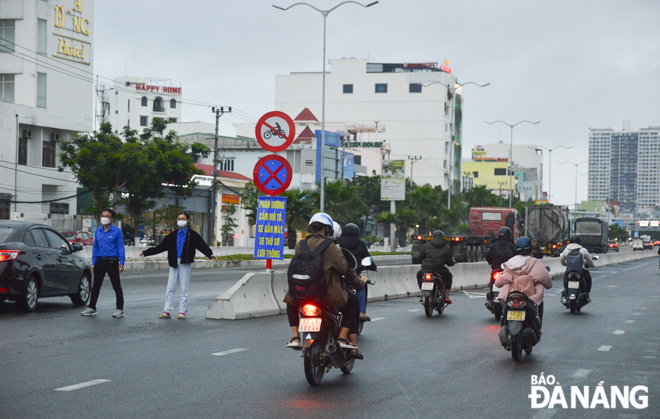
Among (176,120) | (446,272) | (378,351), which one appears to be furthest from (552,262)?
(176,120)

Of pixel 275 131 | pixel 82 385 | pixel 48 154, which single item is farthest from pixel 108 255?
pixel 48 154

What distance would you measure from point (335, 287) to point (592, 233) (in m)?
70.4

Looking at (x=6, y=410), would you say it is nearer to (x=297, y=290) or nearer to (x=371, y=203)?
(x=297, y=290)

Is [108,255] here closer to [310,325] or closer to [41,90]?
[310,325]

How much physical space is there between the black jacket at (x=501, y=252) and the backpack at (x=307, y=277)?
794cm

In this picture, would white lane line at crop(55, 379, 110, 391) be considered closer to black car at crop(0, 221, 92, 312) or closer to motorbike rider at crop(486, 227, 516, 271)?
black car at crop(0, 221, 92, 312)

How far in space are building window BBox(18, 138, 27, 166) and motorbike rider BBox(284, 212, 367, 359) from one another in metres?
46.9

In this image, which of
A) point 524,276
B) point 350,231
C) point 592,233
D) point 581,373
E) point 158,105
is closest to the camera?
point 581,373

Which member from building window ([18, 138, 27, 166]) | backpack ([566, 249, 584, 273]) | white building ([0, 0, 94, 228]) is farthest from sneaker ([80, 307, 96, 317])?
building window ([18, 138, 27, 166])

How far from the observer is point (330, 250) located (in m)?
7.61

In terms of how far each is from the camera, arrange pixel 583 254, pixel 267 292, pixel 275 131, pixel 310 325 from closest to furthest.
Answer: pixel 310 325
pixel 275 131
pixel 267 292
pixel 583 254

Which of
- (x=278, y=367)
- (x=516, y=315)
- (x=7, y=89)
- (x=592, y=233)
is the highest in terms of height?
(x=7, y=89)

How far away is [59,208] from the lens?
5428 centimetres

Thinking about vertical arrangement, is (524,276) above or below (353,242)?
below
